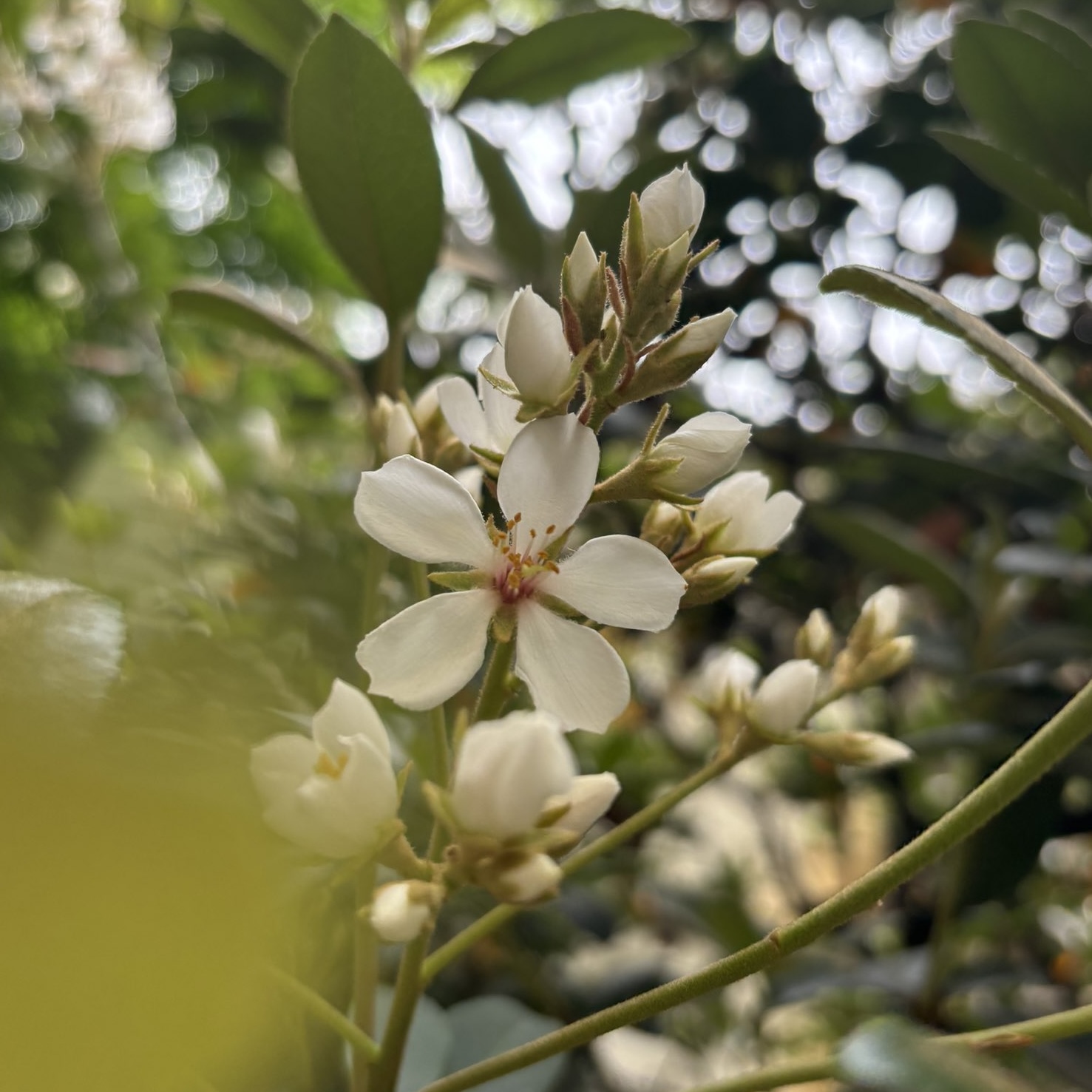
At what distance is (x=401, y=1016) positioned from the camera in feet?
1.14

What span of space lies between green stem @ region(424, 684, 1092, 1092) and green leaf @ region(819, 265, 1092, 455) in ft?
0.36

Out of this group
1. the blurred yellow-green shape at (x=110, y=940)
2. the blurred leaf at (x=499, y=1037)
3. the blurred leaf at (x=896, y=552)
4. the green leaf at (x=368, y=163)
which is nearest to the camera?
the blurred yellow-green shape at (x=110, y=940)

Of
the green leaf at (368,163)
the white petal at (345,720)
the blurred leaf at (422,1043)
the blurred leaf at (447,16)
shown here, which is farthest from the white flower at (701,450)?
the blurred leaf at (447,16)

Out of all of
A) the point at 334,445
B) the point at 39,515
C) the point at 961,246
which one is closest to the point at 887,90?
the point at 961,246

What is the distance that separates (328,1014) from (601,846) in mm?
122

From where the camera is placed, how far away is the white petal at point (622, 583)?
1.09 ft

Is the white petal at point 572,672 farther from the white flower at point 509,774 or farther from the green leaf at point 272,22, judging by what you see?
the green leaf at point 272,22

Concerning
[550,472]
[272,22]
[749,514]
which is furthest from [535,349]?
[272,22]

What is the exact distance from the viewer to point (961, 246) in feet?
3.59

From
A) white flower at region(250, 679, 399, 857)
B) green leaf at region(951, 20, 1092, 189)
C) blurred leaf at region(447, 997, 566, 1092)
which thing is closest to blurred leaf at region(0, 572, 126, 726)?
white flower at region(250, 679, 399, 857)

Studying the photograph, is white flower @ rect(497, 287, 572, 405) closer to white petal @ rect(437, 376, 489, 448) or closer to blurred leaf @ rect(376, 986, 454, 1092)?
white petal @ rect(437, 376, 489, 448)

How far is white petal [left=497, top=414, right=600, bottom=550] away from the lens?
1.05ft

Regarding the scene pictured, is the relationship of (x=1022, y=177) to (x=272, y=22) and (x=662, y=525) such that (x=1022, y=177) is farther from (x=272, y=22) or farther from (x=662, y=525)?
(x=272, y=22)

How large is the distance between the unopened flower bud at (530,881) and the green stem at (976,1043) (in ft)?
0.37
